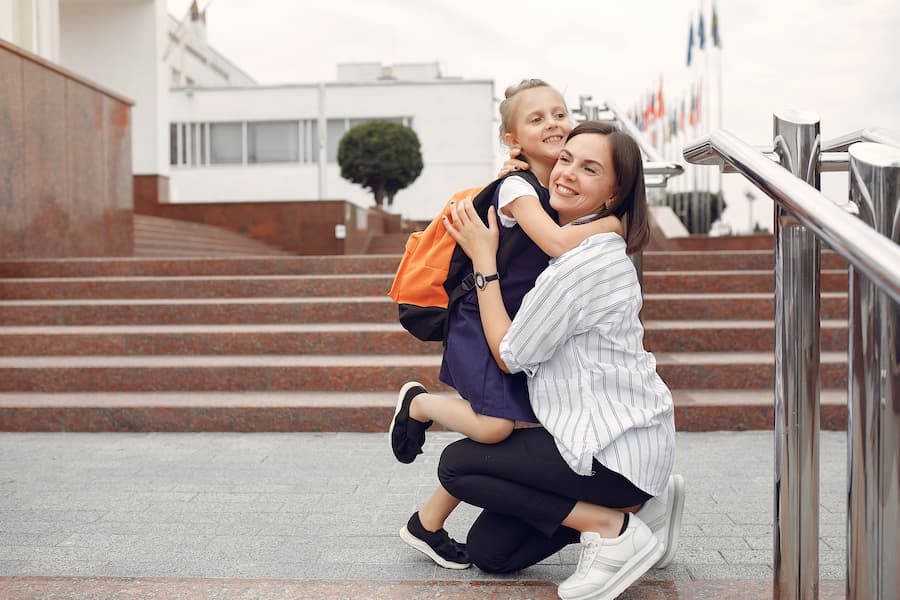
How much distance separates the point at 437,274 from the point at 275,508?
4.41ft

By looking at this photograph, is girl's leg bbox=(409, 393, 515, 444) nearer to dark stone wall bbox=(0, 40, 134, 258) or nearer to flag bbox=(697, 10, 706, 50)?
dark stone wall bbox=(0, 40, 134, 258)

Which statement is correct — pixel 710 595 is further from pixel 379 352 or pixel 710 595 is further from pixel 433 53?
pixel 433 53

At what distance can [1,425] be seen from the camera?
4863 mm

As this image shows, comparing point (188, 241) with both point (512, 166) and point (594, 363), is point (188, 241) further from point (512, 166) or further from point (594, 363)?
point (594, 363)

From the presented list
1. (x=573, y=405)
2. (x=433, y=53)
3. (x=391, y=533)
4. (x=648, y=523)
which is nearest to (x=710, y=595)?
(x=648, y=523)

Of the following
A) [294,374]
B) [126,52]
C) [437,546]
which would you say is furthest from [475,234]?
[126,52]

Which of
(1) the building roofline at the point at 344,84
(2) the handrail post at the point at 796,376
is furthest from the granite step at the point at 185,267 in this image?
(1) the building roofline at the point at 344,84

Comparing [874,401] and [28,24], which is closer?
[874,401]

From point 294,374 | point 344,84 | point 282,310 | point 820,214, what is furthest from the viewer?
point 344,84

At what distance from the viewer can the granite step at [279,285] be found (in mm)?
6664

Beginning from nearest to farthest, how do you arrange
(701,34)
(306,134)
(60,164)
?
(60,164) < (701,34) < (306,134)

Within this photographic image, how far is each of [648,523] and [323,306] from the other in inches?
161

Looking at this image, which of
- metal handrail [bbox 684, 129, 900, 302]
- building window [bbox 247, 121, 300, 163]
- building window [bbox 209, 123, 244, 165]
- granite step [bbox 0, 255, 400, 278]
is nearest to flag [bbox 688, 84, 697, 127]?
building window [bbox 247, 121, 300, 163]

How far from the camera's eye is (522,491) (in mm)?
2381
